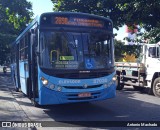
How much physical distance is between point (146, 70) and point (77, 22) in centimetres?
668

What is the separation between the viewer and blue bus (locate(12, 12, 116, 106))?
819cm

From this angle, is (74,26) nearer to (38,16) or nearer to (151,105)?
(38,16)

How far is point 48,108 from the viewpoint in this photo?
10383mm

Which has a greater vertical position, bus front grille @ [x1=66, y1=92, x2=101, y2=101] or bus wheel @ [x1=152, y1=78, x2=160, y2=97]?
bus front grille @ [x1=66, y1=92, x2=101, y2=101]

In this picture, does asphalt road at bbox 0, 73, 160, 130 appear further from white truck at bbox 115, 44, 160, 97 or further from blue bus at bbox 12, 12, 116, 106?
white truck at bbox 115, 44, 160, 97

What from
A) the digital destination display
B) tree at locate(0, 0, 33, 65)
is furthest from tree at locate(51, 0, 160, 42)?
tree at locate(0, 0, 33, 65)

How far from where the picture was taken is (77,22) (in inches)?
346

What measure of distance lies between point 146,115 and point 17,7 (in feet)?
96.1

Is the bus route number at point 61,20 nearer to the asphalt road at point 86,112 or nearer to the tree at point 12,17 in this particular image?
the asphalt road at point 86,112

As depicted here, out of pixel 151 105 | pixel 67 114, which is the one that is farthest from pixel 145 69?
pixel 67 114

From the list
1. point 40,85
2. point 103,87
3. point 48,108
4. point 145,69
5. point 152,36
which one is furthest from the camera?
point 152,36

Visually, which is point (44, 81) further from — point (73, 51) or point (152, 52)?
point (152, 52)

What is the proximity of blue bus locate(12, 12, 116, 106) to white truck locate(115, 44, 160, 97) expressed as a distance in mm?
5059

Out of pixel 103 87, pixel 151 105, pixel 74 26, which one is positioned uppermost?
pixel 74 26
